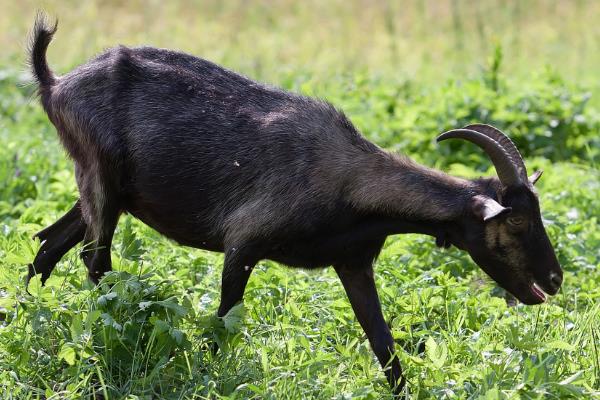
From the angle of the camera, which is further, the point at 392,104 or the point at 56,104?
the point at 392,104

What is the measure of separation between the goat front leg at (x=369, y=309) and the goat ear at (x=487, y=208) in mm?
696

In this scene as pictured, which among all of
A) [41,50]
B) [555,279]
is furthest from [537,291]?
[41,50]

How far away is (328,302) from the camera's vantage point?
5.64 m

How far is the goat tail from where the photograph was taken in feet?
19.2

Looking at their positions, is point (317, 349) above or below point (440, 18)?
below

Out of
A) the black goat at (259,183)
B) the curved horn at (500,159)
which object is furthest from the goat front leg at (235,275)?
the curved horn at (500,159)

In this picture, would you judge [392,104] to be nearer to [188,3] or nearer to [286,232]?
[286,232]

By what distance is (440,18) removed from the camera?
15.2 m

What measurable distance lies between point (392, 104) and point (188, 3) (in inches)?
247

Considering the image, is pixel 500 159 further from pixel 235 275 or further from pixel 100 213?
pixel 100 213

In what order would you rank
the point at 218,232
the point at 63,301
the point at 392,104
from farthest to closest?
the point at 392,104
the point at 218,232
the point at 63,301

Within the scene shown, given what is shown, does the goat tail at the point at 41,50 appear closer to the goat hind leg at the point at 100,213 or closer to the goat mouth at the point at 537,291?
the goat hind leg at the point at 100,213

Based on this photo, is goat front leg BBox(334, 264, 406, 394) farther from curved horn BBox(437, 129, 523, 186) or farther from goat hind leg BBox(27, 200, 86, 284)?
goat hind leg BBox(27, 200, 86, 284)

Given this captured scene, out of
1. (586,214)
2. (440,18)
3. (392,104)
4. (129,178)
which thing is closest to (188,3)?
(440,18)
